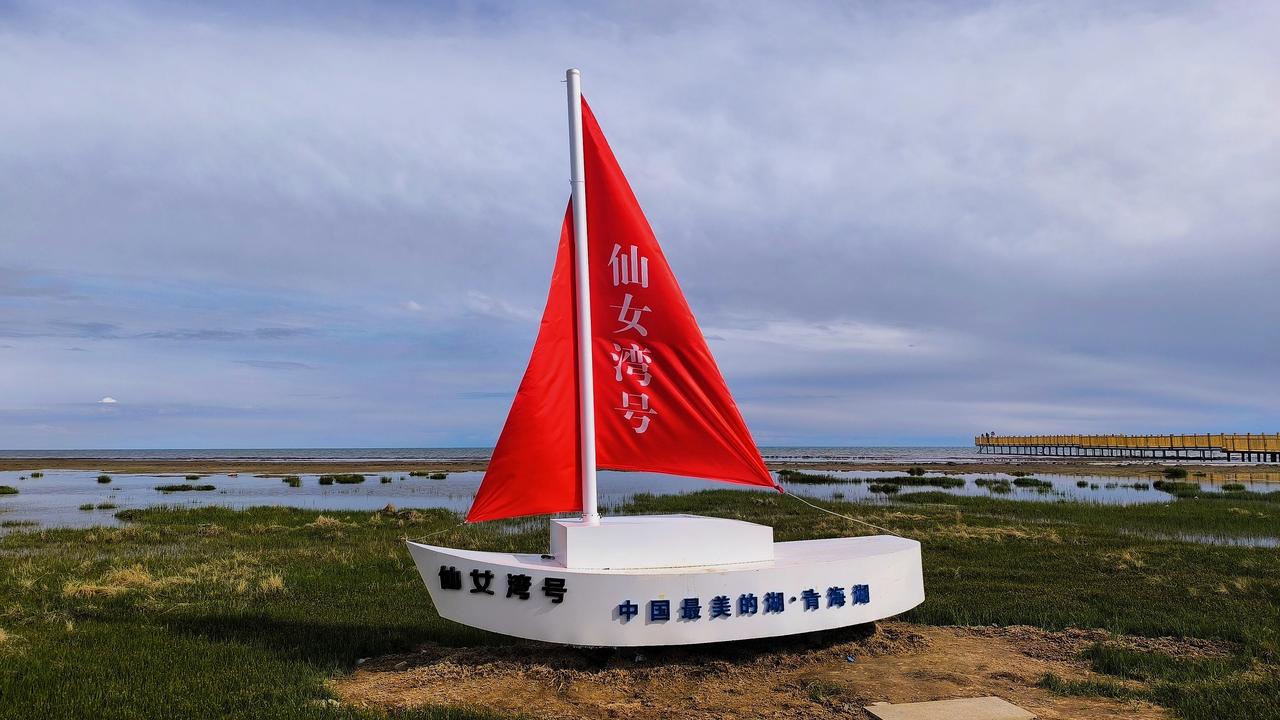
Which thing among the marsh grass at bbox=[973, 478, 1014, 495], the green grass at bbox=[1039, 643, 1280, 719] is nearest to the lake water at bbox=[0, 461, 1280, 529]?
the marsh grass at bbox=[973, 478, 1014, 495]

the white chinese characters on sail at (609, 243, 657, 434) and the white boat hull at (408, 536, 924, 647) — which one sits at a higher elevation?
the white chinese characters on sail at (609, 243, 657, 434)

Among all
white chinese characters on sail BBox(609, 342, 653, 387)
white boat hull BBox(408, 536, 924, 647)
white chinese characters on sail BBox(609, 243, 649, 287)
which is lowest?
white boat hull BBox(408, 536, 924, 647)

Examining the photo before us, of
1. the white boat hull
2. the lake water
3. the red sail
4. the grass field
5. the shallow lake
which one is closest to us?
the grass field

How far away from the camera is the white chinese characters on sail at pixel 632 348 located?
10.1 meters

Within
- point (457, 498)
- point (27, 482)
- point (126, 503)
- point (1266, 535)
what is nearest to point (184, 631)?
point (1266, 535)

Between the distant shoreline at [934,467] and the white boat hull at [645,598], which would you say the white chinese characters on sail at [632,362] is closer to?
the white boat hull at [645,598]

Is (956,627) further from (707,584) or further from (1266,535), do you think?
(1266,535)

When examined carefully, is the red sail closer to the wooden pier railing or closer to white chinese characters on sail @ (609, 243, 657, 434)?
white chinese characters on sail @ (609, 243, 657, 434)

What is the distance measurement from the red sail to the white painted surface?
2.19 feet

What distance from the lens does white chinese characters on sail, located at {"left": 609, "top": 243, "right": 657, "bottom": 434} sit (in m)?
10.1

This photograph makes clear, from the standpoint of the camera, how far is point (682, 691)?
344 inches

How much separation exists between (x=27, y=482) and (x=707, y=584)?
6428 centimetres

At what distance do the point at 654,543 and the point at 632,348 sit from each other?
237cm

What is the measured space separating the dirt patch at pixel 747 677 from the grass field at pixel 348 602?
17.6 inches
